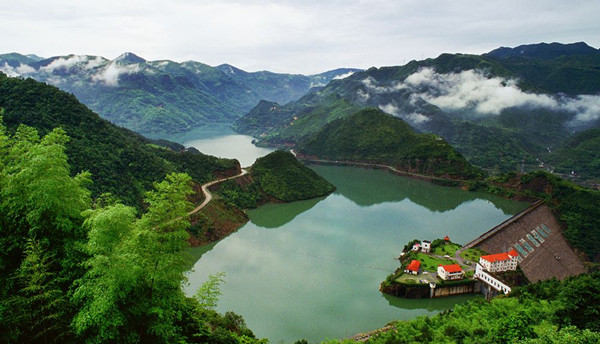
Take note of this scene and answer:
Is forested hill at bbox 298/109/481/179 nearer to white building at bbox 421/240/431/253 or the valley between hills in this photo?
the valley between hills

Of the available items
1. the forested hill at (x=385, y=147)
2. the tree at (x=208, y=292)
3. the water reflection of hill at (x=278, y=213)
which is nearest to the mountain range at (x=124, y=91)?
the forested hill at (x=385, y=147)

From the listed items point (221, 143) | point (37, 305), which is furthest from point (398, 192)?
point (221, 143)

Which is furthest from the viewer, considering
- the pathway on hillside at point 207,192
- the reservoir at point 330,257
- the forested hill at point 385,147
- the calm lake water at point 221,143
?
the calm lake water at point 221,143

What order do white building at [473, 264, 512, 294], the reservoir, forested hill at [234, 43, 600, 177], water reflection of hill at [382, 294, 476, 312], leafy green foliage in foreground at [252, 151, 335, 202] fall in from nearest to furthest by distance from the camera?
the reservoir < water reflection of hill at [382, 294, 476, 312] < white building at [473, 264, 512, 294] < leafy green foliage in foreground at [252, 151, 335, 202] < forested hill at [234, 43, 600, 177]

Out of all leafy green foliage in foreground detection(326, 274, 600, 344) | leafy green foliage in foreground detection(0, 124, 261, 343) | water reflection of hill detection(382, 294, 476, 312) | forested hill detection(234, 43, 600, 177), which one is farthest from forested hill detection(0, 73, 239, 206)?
forested hill detection(234, 43, 600, 177)

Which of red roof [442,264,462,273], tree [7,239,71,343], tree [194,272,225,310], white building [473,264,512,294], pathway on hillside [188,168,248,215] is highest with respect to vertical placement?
tree [7,239,71,343]

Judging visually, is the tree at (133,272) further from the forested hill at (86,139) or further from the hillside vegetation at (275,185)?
the hillside vegetation at (275,185)

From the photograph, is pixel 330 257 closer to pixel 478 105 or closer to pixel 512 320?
pixel 512 320
